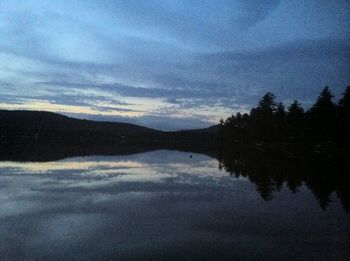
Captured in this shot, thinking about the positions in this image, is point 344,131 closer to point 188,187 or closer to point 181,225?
point 188,187

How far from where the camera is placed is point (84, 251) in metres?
12.4

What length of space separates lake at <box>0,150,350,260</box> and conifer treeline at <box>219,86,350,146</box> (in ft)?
132

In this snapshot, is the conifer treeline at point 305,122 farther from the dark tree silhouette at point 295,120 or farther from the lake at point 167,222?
the lake at point 167,222

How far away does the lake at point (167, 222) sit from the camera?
12.7 meters

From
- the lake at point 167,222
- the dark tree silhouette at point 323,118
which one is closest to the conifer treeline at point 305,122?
the dark tree silhouette at point 323,118

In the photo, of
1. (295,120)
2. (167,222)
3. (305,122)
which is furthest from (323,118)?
(167,222)

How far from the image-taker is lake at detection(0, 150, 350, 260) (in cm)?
1274

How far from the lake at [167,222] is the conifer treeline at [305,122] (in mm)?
40099

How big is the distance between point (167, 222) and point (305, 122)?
2563 inches

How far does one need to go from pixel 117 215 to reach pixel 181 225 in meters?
3.44

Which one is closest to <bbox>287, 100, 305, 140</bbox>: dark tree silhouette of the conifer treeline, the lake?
the conifer treeline

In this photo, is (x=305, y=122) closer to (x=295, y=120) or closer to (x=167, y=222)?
(x=295, y=120)

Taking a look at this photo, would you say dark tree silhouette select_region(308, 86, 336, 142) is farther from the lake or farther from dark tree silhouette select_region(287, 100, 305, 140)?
the lake

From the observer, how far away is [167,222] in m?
17.1
